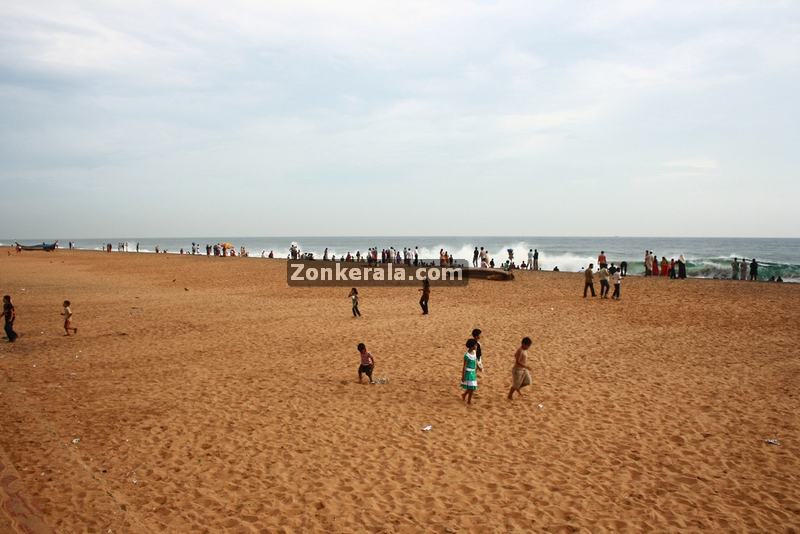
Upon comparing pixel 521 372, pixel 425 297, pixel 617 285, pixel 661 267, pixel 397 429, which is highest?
pixel 661 267

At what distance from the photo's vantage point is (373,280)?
33906 mm

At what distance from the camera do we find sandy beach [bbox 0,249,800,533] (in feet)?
19.9

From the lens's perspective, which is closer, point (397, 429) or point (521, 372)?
point (397, 429)

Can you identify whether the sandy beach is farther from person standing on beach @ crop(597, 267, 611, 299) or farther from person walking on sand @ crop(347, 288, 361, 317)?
person standing on beach @ crop(597, 267, 611, 299)

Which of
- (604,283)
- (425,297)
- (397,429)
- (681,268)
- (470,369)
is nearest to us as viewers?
(397,429)

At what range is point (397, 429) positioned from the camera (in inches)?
339

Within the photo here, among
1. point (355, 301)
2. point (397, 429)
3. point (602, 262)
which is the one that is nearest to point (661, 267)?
point (602, 262)

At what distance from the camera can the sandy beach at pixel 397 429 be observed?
238 inches

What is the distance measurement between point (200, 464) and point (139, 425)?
2.07 meters

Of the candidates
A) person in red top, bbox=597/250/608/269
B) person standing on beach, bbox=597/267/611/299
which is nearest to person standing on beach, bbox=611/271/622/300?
person standing on beach, bbox=597/267/611/299

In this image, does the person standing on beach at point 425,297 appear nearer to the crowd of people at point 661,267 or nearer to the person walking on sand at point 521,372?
the person walking on sand at point 521,372

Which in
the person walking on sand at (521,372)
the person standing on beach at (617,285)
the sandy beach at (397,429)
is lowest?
the sandy beach at (397,429)

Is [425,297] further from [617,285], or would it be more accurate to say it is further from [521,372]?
[521,372]

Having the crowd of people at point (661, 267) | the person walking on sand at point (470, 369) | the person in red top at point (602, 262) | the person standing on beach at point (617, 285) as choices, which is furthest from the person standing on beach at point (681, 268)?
the person walking on sand at point (470, 369)
